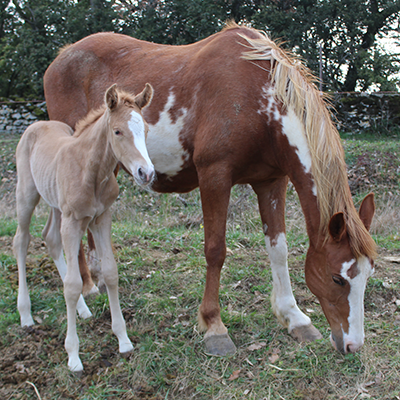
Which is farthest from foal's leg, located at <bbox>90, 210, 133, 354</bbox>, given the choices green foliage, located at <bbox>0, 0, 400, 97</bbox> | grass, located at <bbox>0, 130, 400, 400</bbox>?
green foliage, located at <bbox>0, 0, 400, 97</bbox>

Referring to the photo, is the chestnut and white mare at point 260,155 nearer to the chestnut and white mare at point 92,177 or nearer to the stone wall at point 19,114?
the chestnut and white mare at point 92,177

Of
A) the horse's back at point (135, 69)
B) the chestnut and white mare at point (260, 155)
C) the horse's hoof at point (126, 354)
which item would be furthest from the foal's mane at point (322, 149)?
the horse's hoof at point (126, 354)

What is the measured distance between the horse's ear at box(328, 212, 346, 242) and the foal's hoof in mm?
890

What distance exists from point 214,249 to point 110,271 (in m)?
0.78

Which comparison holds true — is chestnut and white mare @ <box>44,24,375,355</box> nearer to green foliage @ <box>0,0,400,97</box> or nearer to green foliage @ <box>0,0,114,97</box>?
green foliage @ <box>0,0,400,97</box>

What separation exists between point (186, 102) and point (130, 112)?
3.15 ft

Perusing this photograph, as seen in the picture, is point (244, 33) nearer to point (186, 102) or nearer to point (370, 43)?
point (186, 102)

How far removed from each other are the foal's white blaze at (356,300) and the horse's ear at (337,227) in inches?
6.8

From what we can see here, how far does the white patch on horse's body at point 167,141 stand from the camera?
3232mm

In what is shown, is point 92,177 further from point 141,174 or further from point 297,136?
point 297,136

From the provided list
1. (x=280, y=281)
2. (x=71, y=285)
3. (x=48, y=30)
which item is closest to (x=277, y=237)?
(x=280, y=281)

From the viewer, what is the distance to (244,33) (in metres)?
3.25

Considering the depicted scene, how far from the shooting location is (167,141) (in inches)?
128

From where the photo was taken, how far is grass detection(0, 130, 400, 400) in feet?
8.16
